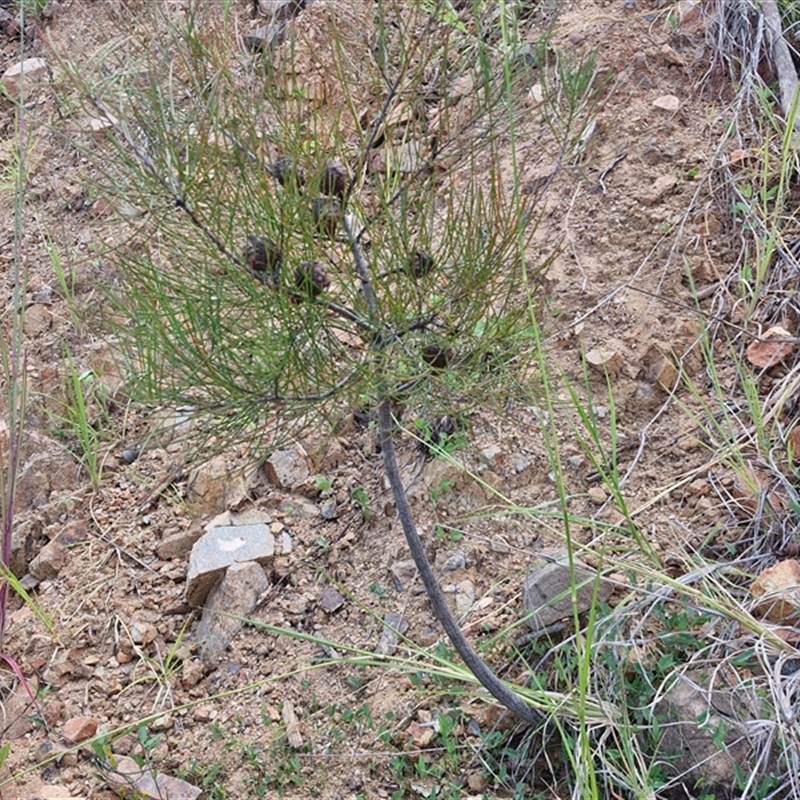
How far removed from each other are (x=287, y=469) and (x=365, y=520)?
292mm

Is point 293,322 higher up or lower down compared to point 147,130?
lower down

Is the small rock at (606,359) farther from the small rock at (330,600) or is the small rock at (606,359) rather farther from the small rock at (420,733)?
the small rock at (420,733)

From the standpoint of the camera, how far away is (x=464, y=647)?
1873 millimetres

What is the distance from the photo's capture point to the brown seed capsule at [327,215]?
152 centimetres

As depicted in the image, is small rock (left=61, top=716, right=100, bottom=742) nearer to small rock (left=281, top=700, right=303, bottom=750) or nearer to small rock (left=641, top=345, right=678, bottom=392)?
small rock (left=281, top=700, right=303, bottom=750)

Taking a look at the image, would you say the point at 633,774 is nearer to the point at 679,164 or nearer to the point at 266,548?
the point at 266,548

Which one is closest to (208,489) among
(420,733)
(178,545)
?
(178,545)

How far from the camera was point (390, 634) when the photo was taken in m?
2.40

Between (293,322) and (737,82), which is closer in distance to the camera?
(293,322)

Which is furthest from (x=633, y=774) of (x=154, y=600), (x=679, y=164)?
(x=679, y=164)

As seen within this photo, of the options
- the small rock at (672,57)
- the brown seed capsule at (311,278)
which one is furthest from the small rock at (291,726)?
the small rock at (672,57)

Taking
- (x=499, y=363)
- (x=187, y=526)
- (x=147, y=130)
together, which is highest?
(x=147, y=130)

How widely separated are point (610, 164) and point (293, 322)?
189 centimetres

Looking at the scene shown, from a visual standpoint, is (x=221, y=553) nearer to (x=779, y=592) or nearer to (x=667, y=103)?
(x=779, y=592)
